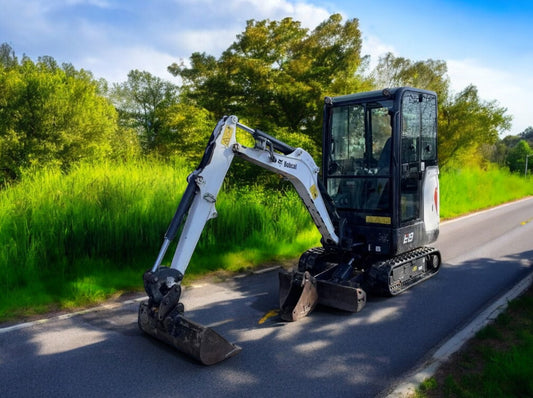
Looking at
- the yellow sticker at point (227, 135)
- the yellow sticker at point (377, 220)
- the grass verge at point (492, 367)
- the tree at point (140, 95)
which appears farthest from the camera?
the tree at point (140, 95)

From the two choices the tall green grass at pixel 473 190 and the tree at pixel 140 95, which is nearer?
the tall green grass at pixel 473 190

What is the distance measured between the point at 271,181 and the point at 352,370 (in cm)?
956

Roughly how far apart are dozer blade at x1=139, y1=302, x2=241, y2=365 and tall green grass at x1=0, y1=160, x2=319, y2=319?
7.10 ft

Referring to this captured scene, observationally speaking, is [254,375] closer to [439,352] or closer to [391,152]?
[439,352]

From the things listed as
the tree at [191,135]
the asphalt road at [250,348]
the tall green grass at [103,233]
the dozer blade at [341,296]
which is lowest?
the asphalt road at [250,348]

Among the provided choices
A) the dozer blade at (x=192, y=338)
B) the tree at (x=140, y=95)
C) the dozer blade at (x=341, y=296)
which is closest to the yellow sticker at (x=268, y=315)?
the dozer blade at (x=341, y=296)

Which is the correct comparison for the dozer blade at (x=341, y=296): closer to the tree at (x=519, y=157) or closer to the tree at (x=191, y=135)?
the tree at (x=191, y=135)

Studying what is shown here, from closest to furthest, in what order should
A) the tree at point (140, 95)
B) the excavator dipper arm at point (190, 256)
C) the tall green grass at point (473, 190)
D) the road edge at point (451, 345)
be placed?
1. the road edge at point (451, 345)
2. the excavator dipper arm at point (190, 256)
3. the tall green grass at point (473, 190)
4. the tree at point (140, 95)

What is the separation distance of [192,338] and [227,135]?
2.31 metres

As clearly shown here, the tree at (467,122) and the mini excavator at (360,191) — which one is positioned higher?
the tree at (467,122)

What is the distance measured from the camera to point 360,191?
676cm

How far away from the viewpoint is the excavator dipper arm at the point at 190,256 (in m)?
4.22

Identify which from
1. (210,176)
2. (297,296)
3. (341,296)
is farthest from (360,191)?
(210,176)

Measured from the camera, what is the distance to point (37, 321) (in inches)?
209
